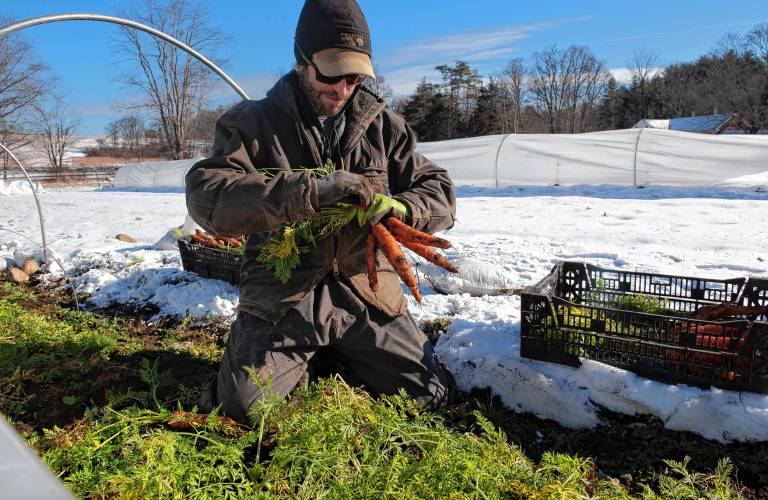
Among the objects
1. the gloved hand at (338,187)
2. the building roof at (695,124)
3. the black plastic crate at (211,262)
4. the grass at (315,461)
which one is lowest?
the grass at (315,461)

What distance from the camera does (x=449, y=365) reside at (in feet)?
11.2

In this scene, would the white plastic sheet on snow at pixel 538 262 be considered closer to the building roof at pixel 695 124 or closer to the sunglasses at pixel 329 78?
the sunglasses at pixel 329 78

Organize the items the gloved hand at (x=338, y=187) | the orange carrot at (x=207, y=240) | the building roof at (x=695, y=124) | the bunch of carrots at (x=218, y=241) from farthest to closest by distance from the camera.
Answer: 1. the building roof at (x=695, y=124)
2. the orange carrot at (x=207, y=240)
3. the bunch of carrots at (x=218, y=241)
4. the gloved hand at (x=338, y=187)

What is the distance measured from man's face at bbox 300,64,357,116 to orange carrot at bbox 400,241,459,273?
2.89 ft

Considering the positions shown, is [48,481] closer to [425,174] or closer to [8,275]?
[425,174]

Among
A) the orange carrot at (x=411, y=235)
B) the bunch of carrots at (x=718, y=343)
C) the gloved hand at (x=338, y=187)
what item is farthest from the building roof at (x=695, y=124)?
the gloved hand at (x=338, y=187)

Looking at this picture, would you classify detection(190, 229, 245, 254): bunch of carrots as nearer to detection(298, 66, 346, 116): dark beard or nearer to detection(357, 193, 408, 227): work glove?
detection(298, 66, 346, 116): dark beard

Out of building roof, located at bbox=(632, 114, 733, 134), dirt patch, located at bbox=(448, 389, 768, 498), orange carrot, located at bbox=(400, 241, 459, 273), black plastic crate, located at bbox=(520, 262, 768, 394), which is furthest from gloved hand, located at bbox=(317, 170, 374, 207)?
building roof, located at bbox=(632, 114, 733, 134)

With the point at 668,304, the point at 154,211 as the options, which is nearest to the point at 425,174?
the point at 668,304

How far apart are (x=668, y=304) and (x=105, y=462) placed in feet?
10.9

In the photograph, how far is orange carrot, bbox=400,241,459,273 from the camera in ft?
8.11

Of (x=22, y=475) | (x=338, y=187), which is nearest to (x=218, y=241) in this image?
(x=338, y=187)

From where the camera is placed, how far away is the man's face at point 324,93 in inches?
108

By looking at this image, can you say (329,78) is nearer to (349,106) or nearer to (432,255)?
(349,106)
